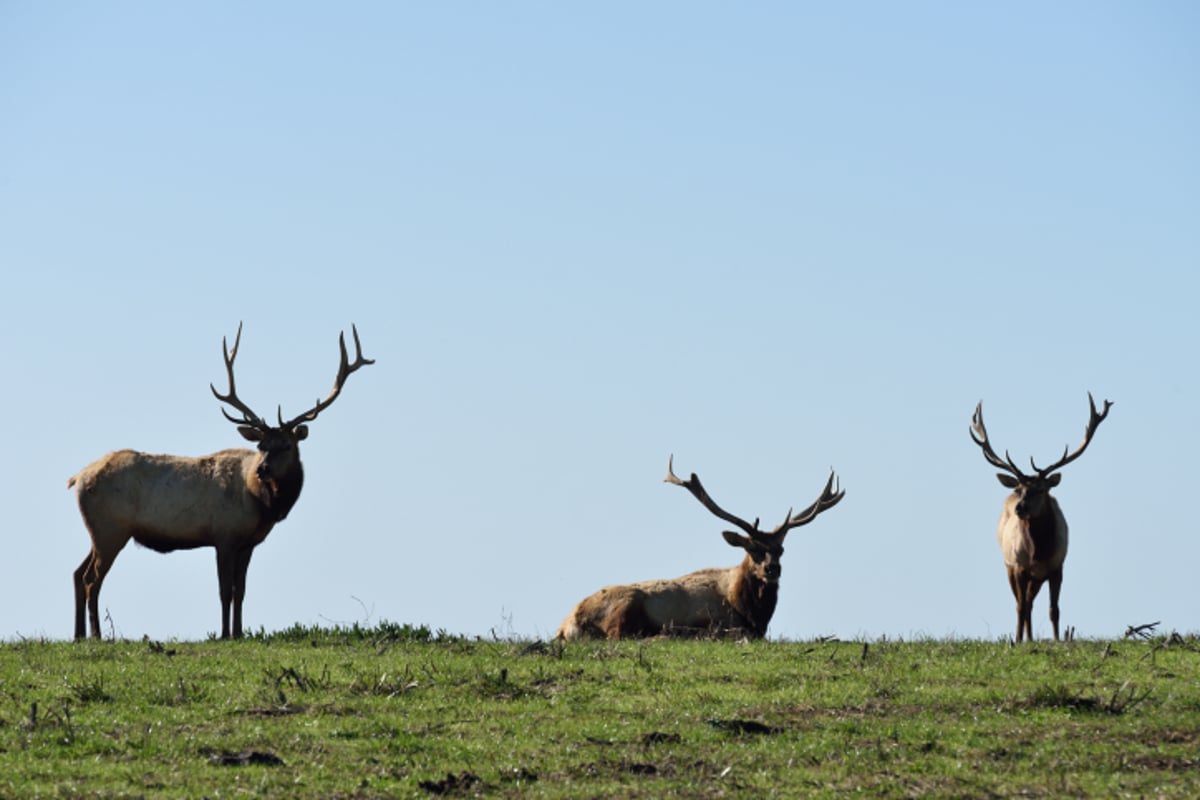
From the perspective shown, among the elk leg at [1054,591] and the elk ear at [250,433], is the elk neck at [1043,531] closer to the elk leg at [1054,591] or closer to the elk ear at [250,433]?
the elk leg at [1054,591]

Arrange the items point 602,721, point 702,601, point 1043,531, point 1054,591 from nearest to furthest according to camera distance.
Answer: point 602,721, point 702,601, point 1054,591, point 1043,531

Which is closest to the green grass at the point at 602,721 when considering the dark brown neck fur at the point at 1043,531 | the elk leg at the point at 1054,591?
the elk leg at the point at 1054,591

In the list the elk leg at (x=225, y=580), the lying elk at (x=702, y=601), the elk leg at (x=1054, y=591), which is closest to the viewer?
the elk leg at (x=225, y=580)

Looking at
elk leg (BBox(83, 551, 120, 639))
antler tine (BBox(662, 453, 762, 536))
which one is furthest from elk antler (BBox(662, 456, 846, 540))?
elk leg (BBox(83, 551, 120, 639))

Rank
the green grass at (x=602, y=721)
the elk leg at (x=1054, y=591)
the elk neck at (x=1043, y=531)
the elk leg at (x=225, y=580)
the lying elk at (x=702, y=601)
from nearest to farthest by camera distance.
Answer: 1. the green grass at (x=602, y=721)
2. the elk leg at (x=225, y=580)
3. the lying elk at (x=702, y=601)
4. the elk leg at (x=1054, y=591)
5. the elk neck at (x=1043, y=531)

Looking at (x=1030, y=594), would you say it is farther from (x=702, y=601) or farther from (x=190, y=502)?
(x=190, y=502)

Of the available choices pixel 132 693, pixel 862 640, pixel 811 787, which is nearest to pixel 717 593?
pixel 862 640

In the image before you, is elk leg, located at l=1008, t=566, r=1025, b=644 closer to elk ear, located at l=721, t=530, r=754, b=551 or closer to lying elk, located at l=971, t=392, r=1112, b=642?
lying elk, located at l=971, t=392, r=1112, b=642

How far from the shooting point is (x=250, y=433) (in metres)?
19.7

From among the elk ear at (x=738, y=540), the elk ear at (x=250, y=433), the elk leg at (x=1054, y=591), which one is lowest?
the elk leg at (x=1054, y=591)

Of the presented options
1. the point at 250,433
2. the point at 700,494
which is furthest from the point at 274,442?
the point at 700,494

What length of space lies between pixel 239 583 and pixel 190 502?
1183 millimetres

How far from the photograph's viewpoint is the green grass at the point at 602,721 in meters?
10.0

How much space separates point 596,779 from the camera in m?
10.1
